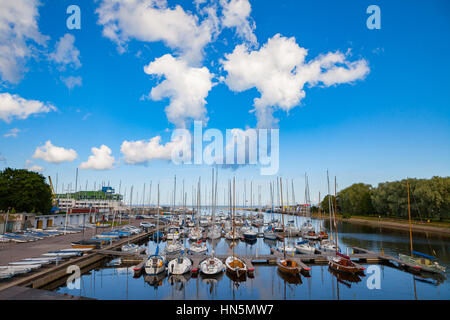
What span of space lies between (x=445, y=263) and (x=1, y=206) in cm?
7325

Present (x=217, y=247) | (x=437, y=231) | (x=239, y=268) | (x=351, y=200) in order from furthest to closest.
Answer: (x=351, y=200)
(x=437, y=231)
(x=217, y=247)
(x=239, y=268)

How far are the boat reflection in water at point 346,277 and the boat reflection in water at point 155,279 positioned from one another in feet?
59.1

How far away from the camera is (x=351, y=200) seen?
101250 mm

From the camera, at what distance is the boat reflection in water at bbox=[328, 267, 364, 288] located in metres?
23.3

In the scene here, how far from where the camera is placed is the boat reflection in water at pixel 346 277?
917 inches

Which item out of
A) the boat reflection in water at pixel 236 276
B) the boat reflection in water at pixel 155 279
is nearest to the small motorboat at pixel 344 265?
the boat reflection in water at pixel 236 276

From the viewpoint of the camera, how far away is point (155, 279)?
23.9m

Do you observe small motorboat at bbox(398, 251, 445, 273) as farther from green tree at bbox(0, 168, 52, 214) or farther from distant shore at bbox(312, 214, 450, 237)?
green tree at bbox(0, 168, 52, 214)

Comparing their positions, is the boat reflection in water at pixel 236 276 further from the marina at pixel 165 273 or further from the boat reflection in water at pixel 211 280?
the boat reflection in water at pixel 211 280

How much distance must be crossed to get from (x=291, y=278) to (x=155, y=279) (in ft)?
45.9

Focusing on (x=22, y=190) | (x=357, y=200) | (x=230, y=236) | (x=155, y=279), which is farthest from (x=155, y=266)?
(x=357, y=200)

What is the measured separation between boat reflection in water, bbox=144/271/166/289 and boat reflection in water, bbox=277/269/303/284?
40.9 ft
